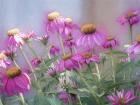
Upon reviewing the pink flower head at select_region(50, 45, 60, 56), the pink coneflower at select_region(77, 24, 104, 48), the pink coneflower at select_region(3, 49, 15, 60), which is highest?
the pink coneflower at select_region(77, 24, 104, 48)

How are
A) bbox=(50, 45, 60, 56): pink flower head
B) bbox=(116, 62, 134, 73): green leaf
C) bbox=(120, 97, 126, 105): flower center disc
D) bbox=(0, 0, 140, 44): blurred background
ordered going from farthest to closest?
bbox=(0, 0, 140, 44): blurred background → bbox=(50, 45, 60, 56): pink flower head → bbox=(116, 62, 134, 73): green leaf → bbox=(120, 97, 126, 105): flower center disc

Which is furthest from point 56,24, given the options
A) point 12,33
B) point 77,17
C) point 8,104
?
point 77,17

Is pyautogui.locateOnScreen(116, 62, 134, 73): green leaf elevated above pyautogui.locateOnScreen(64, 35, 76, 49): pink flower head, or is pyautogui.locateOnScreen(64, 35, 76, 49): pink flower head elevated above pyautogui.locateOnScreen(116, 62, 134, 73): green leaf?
pyautogui.locateOnScreen(64, 35, 76, 49): pink flower head

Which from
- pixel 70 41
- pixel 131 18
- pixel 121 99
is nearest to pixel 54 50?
pixel 70 41

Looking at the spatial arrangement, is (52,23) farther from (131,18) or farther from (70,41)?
(131,18)

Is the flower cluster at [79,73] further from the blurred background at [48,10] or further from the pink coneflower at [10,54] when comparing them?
the blurred background at [48,10]

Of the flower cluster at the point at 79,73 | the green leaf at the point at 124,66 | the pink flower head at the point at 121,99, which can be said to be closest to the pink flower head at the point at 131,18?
the flower cluster at the point at 79,73

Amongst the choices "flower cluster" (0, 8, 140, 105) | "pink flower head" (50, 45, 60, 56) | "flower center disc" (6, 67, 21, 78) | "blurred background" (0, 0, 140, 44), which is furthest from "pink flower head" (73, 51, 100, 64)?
"blurred background" (0, 0, 140, 44)

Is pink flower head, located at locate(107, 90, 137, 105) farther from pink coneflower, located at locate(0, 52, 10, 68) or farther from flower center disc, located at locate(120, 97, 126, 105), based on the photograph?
pink coneflower, located at locate(0, 52, 10, 68)

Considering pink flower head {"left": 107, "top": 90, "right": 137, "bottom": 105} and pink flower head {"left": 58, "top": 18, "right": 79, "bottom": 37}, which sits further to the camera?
pink flower head {"left": 58, "top": 18, "right": 79, "bottom": 37}
